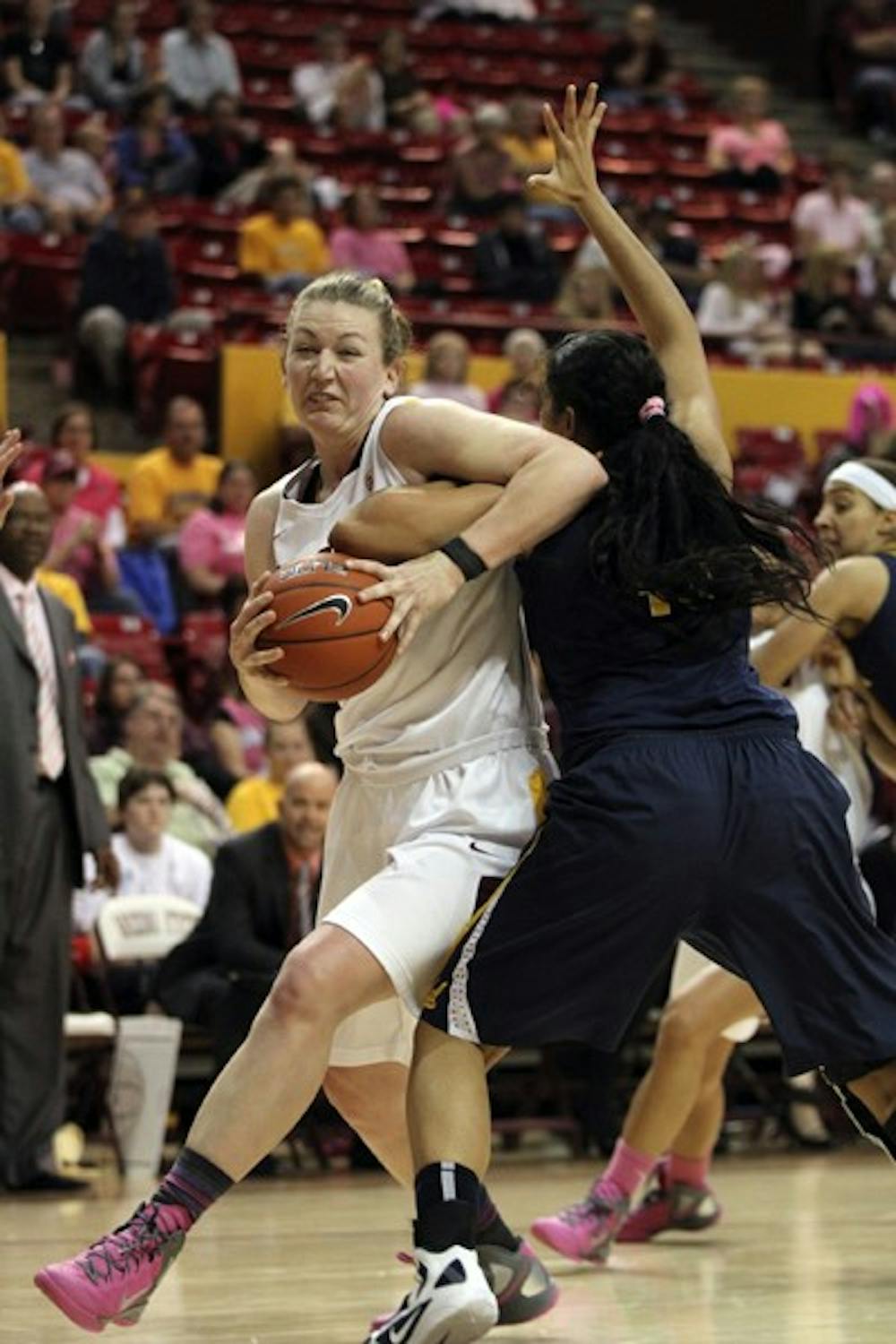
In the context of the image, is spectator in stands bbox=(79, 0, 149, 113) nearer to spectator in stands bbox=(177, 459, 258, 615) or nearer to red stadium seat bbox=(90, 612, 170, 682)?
spectator in stands bbox=(177, 459, 258, 615)

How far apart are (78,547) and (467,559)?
6.96 m

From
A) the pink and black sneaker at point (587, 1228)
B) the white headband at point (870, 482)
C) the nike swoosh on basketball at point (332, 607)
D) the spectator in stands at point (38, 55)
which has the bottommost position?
the pink and black sneaker at point (587, 1228)

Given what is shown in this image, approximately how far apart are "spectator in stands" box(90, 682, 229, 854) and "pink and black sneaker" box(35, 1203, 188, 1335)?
17.5 feet

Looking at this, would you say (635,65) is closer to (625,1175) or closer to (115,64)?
(115,64)

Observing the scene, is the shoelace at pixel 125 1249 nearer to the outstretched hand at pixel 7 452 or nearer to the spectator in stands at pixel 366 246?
the outstretched hand at pixel 7 452

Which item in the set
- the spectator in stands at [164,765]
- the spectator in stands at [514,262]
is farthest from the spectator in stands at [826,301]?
the spectator in stands at [164,765]

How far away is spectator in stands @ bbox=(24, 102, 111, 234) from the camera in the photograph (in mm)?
14352

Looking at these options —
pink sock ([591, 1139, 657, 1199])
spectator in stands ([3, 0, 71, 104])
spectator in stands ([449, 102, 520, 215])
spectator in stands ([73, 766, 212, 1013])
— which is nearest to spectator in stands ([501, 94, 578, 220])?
spectator in stands ([449, 102, 520, 215])

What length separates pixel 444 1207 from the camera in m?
3.96

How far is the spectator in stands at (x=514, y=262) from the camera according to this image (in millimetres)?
15062

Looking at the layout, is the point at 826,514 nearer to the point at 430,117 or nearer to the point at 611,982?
the point at 611,982

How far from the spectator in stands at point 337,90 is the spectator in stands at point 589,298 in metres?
2.96

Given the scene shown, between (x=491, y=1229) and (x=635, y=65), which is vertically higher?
(x=491, y=1229)

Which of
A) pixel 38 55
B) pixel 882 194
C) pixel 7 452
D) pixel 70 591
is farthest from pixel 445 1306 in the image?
pixel 882 194
